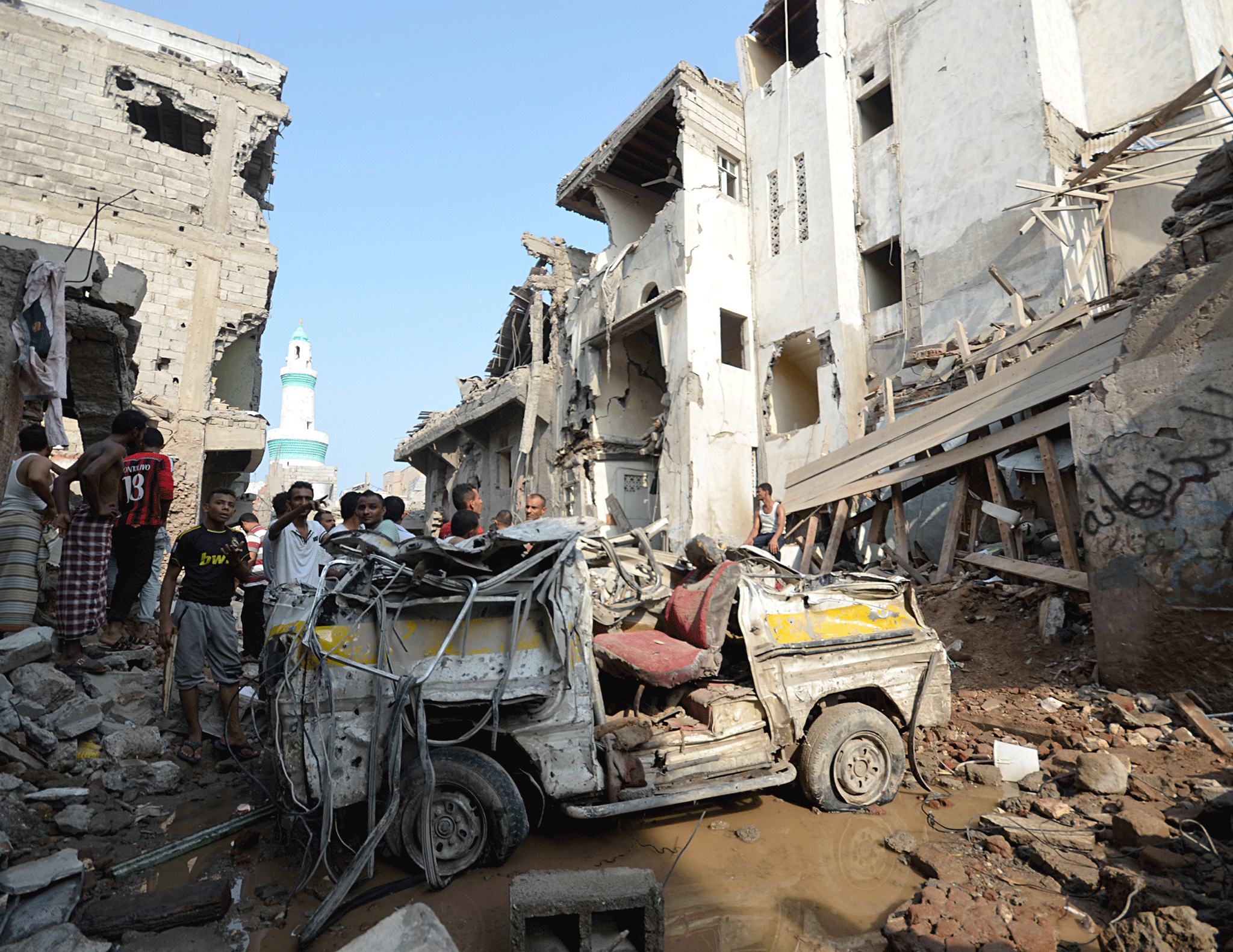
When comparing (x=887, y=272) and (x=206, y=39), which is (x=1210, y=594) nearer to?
(x=887, y=272)

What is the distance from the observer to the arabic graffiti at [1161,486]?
5.00 m

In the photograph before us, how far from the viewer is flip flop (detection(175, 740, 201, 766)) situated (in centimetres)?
465

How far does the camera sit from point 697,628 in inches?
172

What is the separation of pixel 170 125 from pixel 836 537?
19.6 metres

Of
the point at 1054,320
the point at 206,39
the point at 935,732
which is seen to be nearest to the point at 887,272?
the point at 1054,320

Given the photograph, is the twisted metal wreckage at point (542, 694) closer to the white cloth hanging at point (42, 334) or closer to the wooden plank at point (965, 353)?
the white cloth hanging at point (42, 334)

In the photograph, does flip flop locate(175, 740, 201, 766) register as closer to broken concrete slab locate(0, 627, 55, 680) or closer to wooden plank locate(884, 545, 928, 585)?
broken concrete slab locate(0, 627, 55, 680)

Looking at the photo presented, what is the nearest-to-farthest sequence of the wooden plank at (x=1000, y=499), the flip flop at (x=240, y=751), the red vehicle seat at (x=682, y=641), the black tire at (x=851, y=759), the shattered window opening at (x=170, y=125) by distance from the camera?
the red vehicle seat at (x=682, y=641)
the black tire at (x=851, y=759)
the flip flop at (x=240, y=751)
the wooden plank at (x=1000, y=499)
the shattered window opening at (x=170, y=125)

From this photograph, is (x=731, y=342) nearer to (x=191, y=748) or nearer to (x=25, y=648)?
(x=191, y=748)

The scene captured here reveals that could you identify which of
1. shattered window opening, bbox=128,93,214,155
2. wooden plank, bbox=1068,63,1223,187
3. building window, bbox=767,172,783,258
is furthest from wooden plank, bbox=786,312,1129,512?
shattered window opening, bbox=128,93,214,155

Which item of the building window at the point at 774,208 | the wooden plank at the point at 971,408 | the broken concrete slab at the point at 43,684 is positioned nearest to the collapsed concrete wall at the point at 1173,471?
the wooden plank at the point at 971,408

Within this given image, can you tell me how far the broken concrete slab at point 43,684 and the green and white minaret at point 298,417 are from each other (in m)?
40.2

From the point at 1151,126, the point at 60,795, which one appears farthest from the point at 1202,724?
the point at 1151,126

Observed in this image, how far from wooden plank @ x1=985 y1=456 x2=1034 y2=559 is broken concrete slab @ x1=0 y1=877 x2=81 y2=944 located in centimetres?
854
